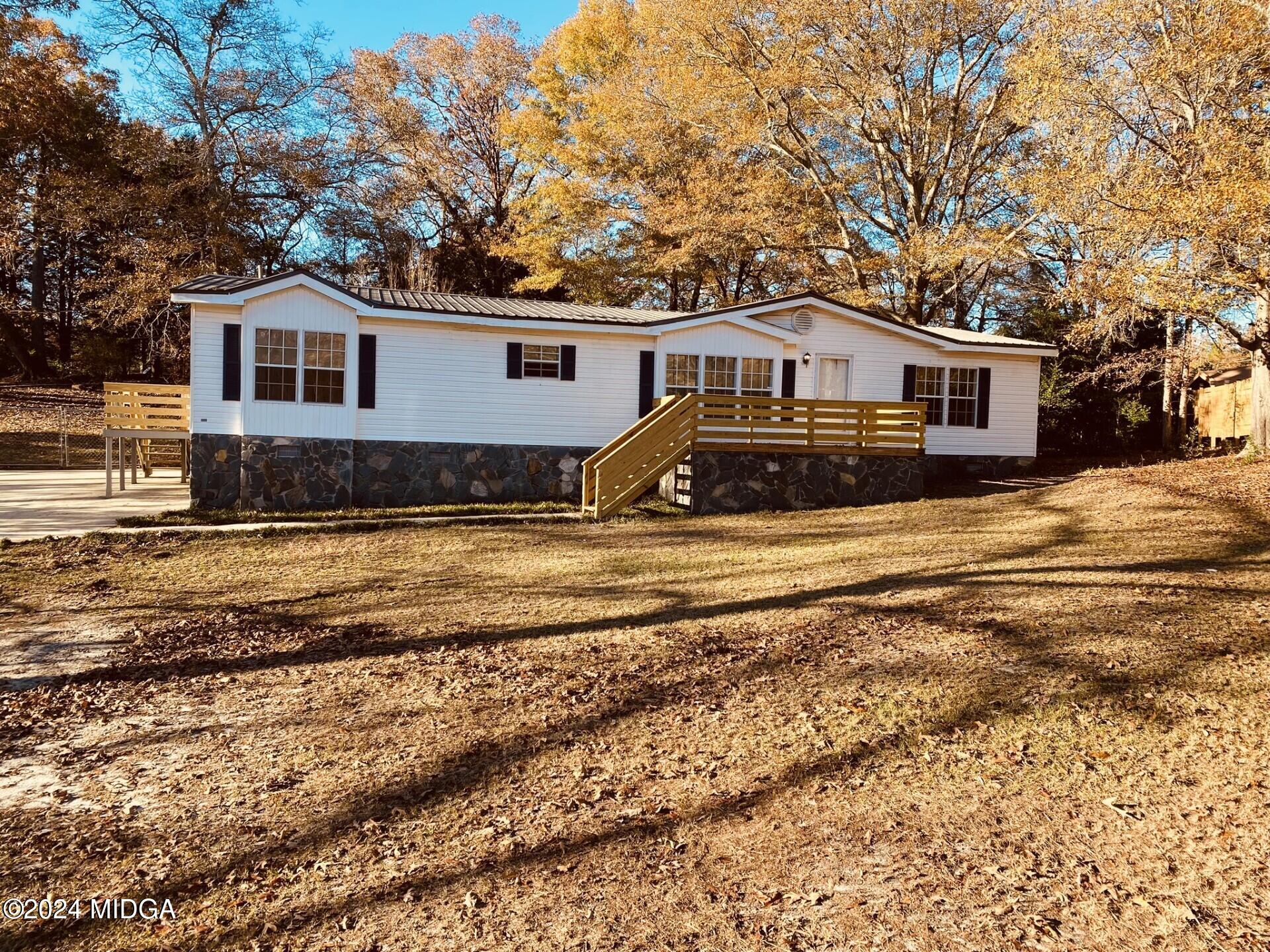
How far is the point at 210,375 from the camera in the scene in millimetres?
12750

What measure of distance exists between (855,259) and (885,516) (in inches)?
502

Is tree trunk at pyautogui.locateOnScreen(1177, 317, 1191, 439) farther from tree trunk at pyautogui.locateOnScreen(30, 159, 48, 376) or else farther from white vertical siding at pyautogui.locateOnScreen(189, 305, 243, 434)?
tree trunk at pyautogui.locateOnScreen(30, 159, 48, 376)

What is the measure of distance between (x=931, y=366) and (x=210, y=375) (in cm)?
1321

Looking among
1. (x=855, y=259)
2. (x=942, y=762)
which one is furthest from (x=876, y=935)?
(x=855, y=259)

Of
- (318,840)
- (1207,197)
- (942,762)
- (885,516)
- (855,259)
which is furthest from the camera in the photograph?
(855,259)

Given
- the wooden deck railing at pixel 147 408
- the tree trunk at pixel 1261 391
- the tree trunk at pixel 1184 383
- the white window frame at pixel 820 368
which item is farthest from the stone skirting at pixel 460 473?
the tree trunk at pixel 1184 383

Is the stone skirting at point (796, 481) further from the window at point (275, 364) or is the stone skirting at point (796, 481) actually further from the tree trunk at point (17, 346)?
the tree trunk at point (17, 346)

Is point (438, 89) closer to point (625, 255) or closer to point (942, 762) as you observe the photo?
A: point (625, 255)

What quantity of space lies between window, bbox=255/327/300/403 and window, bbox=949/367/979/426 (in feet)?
40.9

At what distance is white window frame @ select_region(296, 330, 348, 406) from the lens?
13.2 metres

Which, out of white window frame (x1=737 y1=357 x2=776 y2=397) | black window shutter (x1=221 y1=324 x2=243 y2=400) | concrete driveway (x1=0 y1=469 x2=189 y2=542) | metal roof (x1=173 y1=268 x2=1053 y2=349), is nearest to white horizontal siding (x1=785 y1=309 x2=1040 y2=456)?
metal roof (x1=173 y1=268 x2=1053 y2=349)

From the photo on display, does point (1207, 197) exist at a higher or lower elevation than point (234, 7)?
lower

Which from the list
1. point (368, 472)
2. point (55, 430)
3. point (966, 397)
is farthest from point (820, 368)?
point (55, 430)

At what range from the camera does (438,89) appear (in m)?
29.6
